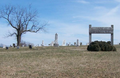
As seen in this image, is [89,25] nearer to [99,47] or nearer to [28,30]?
[99,47]

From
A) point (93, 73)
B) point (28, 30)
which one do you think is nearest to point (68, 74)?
point (93, 73)

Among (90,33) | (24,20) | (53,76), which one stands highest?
(24,20)

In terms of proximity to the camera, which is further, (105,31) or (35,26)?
(35,26)

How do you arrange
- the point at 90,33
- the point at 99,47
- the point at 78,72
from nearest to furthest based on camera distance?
1. the point at 78,72
2. the point at 99,47
3. the point at 90,33

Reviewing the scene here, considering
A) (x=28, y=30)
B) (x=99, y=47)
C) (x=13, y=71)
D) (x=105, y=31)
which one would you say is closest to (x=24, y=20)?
(x=28, y=30)

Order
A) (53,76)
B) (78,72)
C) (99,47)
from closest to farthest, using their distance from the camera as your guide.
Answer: (53,76)
(78,72)
(99,47)

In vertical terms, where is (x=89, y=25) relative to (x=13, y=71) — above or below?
above

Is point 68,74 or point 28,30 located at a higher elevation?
point 28,30

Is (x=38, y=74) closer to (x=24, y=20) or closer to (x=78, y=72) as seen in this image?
(x=78, y=72)

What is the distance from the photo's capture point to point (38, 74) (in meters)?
8.36

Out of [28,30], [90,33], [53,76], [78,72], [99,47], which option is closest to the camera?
[53,76]

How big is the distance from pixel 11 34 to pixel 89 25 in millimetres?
17623

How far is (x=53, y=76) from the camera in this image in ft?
26.4

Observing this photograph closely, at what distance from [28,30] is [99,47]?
2117cm
